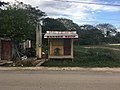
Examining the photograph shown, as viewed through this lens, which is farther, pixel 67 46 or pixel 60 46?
pixel 60 46

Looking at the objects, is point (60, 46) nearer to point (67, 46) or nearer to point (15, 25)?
point (67, 46)

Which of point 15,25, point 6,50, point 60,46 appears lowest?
point 6,50

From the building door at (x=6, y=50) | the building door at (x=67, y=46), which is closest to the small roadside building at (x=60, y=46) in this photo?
the building door at (x=67, y=46)

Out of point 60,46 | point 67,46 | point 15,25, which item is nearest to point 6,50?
point 15,25

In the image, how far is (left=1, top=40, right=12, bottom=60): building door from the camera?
32.4 metres

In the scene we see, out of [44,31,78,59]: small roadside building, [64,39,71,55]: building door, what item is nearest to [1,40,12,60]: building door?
[44,31,78,59]: small roadside building

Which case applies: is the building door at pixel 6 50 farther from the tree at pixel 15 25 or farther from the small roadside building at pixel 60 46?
the small roadside building at pixel 60 46

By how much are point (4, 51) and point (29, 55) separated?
6.60m

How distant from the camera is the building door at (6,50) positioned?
106 ft

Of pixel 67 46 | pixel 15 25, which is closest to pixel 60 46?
pixel 67 46

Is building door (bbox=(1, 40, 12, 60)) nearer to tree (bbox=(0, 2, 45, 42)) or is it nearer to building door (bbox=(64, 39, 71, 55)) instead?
tree (bbox=(0, 2, 45, 42))

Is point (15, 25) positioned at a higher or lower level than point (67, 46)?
higher

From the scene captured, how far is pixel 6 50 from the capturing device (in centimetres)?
3312

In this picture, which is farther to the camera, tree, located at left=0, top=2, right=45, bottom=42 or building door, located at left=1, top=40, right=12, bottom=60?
building door, located at left=1, top=40, right=12, bottom=60
